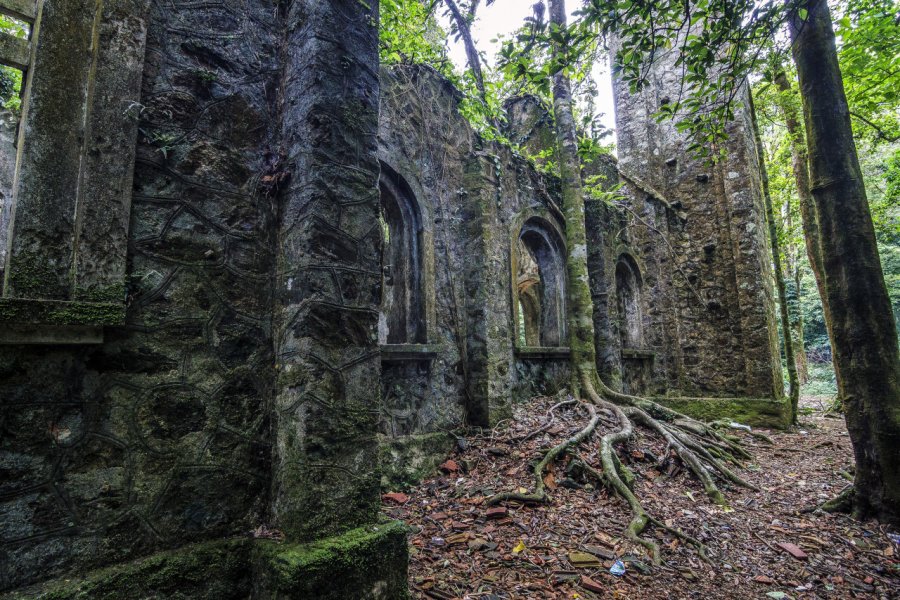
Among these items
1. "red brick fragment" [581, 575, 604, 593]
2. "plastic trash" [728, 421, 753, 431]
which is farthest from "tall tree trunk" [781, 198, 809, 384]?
"red brick fragment" [581, 575, 604, 593]

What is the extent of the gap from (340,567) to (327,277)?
51.9 inches

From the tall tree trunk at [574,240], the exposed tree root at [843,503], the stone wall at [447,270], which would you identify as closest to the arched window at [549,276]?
the tall tree trunk at [574,240]

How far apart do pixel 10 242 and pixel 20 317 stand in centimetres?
33

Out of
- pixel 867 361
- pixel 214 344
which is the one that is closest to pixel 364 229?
Result: pixel 214 344

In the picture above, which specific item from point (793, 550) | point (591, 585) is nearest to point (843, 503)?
point (793, 550)

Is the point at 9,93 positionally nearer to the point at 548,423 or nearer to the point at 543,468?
the point at 543,468

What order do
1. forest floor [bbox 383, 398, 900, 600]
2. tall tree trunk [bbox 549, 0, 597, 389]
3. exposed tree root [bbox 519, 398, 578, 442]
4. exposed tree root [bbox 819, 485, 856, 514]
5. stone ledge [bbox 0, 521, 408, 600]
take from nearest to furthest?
stone ledge [bbox 0, 521, 408, 600], forest floor [bbox 383, 398, 900, 600], exposed tree root [bbox 819, 485, 856, 514], exposed tree root [bbox 519, 398, 578, 442], tall tree trunk [bbox 549, 0, 597, 389]

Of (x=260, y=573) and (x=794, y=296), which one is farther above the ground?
(x=794, y=296)

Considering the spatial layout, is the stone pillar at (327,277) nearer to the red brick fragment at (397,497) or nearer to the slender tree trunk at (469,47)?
the red brick fragment at (397,497)

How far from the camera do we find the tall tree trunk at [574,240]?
659 cm

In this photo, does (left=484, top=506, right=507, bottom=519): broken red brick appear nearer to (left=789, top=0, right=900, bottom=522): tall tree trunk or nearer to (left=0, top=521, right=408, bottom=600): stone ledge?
(left=0, top=521, right=408, bottom=600): stone ledge

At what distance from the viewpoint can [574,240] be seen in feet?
22.8

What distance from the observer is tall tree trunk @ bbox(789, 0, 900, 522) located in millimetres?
3656

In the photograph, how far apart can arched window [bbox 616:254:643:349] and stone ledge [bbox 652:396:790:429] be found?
180 cm
